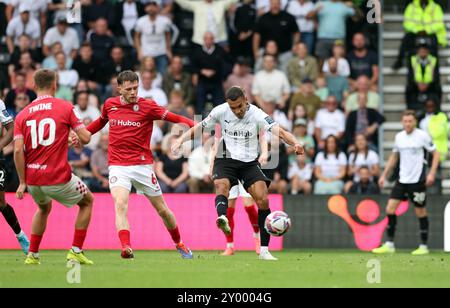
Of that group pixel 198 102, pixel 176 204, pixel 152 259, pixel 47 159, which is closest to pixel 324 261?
pixel 152 259

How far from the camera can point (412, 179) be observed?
62.8 feet

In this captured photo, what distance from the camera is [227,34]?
24281mm

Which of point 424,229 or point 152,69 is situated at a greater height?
point 152,69

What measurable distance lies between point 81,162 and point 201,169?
8.23 ft

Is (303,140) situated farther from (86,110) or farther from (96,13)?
(96,13)

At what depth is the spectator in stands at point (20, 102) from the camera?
856 inches

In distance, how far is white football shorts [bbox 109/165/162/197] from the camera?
14023 millimetres

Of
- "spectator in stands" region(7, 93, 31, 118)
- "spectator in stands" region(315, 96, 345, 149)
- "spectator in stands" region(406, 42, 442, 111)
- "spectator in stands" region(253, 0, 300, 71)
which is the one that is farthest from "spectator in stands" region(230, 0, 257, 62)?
"spectator in stands" region(7, 93, 31, 118)

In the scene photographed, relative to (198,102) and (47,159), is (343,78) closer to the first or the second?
(198,102)

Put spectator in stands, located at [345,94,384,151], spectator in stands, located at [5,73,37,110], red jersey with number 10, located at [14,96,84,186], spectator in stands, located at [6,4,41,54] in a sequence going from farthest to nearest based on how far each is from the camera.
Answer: spectator in stands, located at [6,4,41,54], spectator in stands, located at [345,94,384,151], spectator in stands, located at [5,73,37,110], red jersey with number 10, located at [14,96,84,186]

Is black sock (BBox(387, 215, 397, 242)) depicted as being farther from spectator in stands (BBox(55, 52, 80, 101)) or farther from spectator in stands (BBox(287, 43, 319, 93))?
spectator in stands (BBox(55, 52, 80, 101))

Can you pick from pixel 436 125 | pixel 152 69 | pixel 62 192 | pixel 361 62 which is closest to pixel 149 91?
pixel 152 69

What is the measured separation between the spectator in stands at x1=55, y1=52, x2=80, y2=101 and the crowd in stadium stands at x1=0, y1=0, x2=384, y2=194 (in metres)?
0.02
